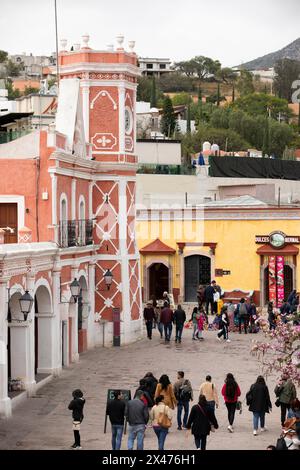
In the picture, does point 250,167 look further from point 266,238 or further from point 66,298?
point 66,298

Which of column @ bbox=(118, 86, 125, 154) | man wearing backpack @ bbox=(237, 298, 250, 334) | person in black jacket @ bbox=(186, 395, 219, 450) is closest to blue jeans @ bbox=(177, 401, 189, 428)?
person in black jacket @ bbox=(186, 395, 219, 450)

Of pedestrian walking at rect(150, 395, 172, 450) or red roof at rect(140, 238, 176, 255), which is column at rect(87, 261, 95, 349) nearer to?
red roof at rect(140, 238, 176, 255)

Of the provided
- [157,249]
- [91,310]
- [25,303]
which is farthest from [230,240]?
[25,303]

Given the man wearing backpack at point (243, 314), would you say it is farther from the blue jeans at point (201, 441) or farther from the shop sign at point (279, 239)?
the blue jeans at point (201, 441)

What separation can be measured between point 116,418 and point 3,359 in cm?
486

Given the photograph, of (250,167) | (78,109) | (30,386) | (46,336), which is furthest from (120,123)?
(250,167)

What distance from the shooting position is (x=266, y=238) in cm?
4362

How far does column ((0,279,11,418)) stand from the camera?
23.7m

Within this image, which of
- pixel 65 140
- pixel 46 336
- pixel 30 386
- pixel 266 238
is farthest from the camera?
pixel 266 238

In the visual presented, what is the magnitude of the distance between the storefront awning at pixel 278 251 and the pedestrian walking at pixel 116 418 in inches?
943

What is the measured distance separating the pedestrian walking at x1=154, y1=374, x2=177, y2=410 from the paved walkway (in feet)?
2.16

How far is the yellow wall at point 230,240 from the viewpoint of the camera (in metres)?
43.8

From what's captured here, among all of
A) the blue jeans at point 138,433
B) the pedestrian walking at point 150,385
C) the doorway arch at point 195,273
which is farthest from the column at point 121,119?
the blue jeans at point 138,433

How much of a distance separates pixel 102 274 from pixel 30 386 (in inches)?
373
